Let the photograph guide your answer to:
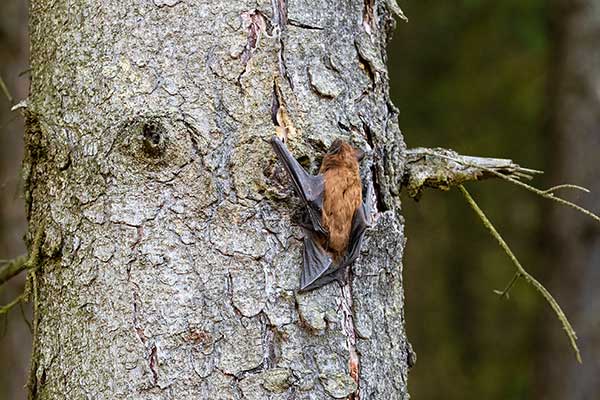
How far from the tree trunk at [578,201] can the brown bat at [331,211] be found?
12.4 feet

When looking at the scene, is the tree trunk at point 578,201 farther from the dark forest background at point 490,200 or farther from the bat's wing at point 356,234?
the bat's wing at point 356,234

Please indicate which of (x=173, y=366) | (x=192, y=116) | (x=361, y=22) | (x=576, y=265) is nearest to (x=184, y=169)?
(x=192, y=116)

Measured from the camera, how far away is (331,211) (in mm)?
1609

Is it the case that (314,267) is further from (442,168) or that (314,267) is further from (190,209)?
(442,168)

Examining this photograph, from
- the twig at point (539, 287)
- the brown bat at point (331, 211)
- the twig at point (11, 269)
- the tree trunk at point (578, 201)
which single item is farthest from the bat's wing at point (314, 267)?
the tree trunk at point (578, 201)

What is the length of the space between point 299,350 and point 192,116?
0.47 meters

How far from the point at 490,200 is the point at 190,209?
6.57 m

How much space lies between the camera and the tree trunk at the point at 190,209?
1.54 metres

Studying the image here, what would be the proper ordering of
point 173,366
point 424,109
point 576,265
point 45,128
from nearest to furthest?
point 173,366 < point 45,128 < point 576,265 < point 424,109

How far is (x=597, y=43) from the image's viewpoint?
5.34m

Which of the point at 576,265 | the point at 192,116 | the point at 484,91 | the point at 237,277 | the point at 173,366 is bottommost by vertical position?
the point at 576,265

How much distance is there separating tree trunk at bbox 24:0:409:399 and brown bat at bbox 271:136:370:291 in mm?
30

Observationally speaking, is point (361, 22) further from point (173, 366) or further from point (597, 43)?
point (597, 43)

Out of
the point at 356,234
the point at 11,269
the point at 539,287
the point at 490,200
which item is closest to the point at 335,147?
the point at 356,234
